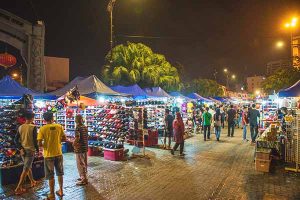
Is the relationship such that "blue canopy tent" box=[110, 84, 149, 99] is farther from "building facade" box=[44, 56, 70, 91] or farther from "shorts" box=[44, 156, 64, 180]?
"shorts" box=[44, 156, 64, 180]

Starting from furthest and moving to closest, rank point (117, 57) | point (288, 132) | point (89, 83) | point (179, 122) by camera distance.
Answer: point (117, 57), point (89, 83), point (179, 122), point (288, 132)

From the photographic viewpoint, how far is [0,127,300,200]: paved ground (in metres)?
6.76

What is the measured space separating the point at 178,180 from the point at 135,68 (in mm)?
13473

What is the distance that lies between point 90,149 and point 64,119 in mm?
2848

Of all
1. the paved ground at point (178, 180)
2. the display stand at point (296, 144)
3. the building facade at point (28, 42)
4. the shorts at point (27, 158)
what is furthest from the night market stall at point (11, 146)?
the building facade at point (28, 42)

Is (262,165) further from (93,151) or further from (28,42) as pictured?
(28,42)

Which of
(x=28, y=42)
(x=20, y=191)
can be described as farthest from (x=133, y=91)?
(x=20, y=191)

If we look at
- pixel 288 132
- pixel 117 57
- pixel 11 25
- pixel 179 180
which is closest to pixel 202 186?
pixel 179 180

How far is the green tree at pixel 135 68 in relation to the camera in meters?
20.0

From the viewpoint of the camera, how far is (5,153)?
7844mm

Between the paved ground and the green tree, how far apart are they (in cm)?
954

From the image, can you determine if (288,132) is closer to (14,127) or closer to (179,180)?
(179,180)

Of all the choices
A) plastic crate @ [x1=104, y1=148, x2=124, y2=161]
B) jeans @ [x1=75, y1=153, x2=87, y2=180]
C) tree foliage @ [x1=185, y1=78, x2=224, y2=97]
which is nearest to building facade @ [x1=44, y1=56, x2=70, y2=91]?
plastic crate @ [x1=104, y1=148, x2=124, y2=161]

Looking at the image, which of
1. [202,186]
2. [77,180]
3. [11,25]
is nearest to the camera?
[202,186]
